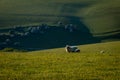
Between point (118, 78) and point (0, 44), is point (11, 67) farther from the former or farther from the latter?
point (0, 44)

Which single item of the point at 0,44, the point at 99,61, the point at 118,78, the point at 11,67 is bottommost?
the point at 0,44

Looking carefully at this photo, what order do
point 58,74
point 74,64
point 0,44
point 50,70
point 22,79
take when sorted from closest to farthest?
point 22,79 → point 58,74 → point 50,70 → point 74,64 → point 0,44

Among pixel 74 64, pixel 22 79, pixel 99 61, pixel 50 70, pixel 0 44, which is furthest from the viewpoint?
pixel 0 44

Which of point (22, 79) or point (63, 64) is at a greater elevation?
point (22, 79)

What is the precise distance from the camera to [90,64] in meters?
25.6

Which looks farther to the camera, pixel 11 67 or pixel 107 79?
pixel 11 67

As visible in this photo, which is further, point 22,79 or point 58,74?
point 58,74

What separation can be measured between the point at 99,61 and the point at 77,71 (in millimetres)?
6028

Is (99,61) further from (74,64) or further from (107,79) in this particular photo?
(107,79)

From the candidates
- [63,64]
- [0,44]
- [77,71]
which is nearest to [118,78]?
[77,71]

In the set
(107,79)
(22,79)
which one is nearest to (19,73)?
(22,79)

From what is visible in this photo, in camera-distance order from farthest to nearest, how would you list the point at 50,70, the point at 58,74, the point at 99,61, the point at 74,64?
the point at 99,61 < the point at 74,64 < the point at 50,70 < the point at 58,74

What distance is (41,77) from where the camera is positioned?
1977cm

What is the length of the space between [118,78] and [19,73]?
222 inches
